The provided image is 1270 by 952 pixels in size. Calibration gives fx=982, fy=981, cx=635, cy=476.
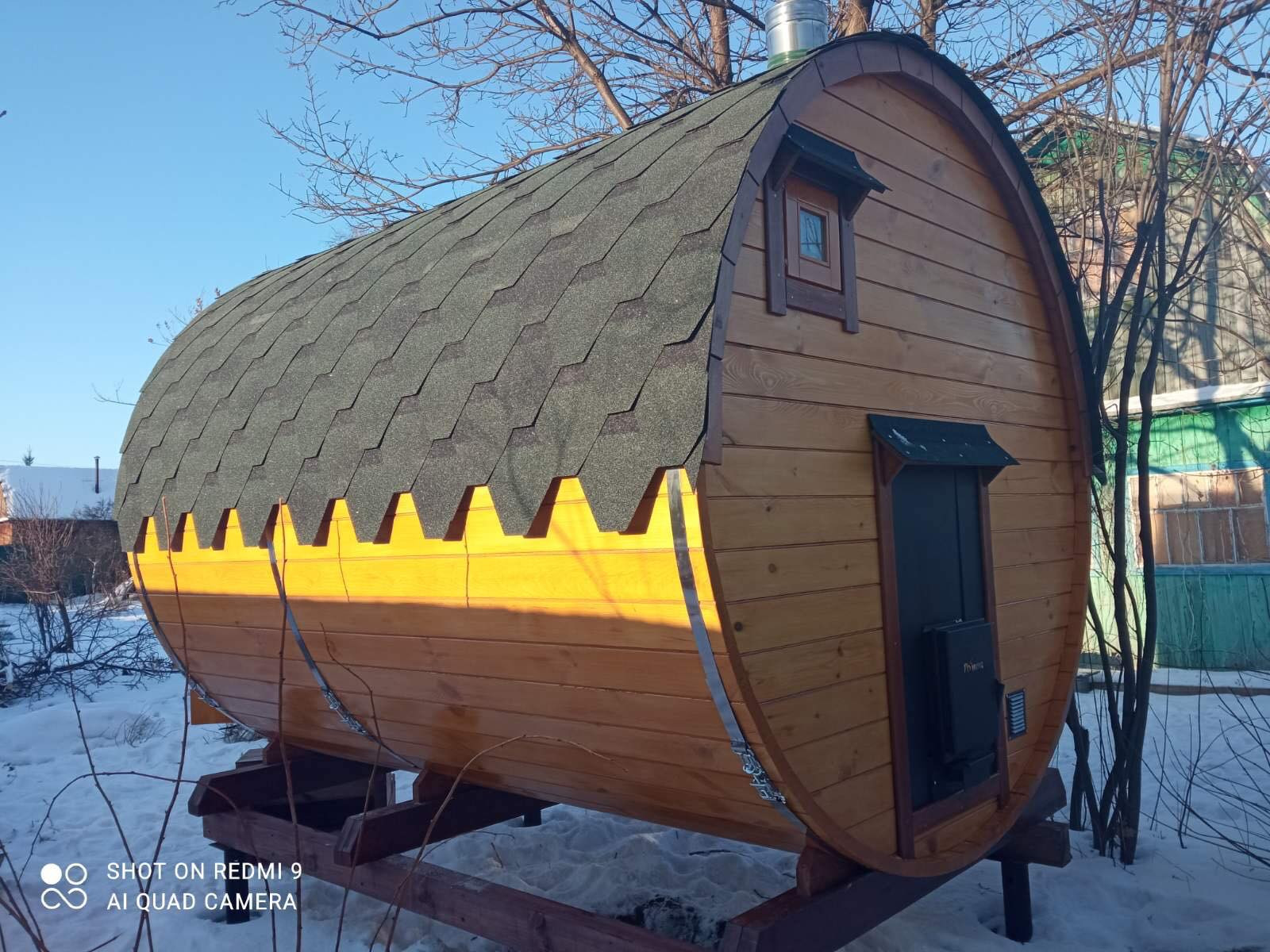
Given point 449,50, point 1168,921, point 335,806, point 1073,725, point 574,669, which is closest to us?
point 574,669

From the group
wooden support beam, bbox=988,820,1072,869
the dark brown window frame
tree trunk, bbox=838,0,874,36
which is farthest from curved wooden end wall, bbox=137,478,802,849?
tree trunk, bbox=838,0,874,36

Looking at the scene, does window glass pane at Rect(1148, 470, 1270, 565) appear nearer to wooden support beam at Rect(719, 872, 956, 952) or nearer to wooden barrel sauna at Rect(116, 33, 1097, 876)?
wooden barrel sauna at Rect(116, 33, 1097, 876)

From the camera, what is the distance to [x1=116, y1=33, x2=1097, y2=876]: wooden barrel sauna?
2836 mm

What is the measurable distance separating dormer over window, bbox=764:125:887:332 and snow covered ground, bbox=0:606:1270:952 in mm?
2625

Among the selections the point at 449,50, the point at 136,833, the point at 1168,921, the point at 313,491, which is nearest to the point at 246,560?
the point at 313,491

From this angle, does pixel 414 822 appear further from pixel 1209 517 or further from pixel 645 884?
pixel 1209 517

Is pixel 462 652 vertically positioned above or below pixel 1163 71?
below

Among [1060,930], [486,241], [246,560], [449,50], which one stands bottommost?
[1060,930]

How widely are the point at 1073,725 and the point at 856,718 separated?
7.83 feet

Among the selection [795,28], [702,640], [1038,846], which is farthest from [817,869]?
[795,28]

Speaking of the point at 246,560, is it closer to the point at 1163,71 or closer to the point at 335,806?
the point at 335,806

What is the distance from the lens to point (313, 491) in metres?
3.92

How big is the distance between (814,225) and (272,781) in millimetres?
3881

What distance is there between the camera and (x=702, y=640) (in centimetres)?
268
